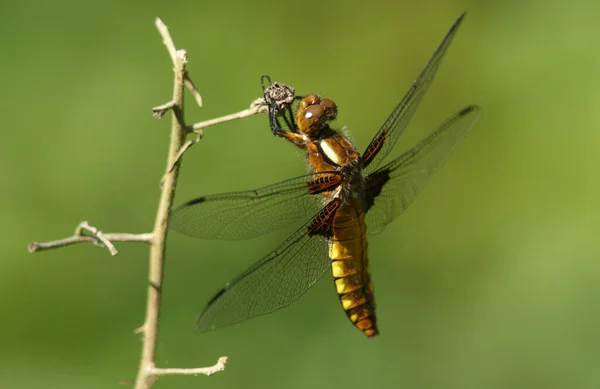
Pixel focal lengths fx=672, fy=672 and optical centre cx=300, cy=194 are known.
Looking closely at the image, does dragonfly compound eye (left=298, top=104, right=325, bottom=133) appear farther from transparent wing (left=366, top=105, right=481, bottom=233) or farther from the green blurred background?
the green blurred background

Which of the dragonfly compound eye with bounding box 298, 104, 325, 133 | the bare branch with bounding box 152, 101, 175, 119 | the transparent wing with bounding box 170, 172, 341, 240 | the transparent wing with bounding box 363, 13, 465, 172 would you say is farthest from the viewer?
the transparent wing with bounding box 363, 13, 465, 172

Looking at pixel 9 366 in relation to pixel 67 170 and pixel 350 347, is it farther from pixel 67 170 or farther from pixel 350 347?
pixel 350 347

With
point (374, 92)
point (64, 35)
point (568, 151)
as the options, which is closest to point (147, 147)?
point (64, 35)

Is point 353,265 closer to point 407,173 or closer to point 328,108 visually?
point 407,173

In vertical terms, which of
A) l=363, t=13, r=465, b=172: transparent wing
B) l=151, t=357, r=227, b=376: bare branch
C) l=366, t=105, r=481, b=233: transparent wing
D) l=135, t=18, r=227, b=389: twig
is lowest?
l=151, t=357, r=227, b=376: bare branch

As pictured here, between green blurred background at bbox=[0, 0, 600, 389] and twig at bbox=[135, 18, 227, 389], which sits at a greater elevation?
green blurred background at bbox=[0, 0, 600, 389]

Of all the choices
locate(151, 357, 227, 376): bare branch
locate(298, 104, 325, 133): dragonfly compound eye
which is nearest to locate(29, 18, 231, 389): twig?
locate(151, 357, 227, 376): bare branch

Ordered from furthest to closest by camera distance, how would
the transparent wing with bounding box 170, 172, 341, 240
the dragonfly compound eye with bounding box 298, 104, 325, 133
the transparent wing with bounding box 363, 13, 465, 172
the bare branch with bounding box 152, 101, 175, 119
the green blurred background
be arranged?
the green blurred background → the transparent wing with bounding box 363, 13, 465, 172 → the dragonfly compound eye with bounding box 298, 104, 325, 133 → the transparent wing with bounding box 170, 172, 341, 240 → the bare branch with bounding box 152, 101, 175, 119
